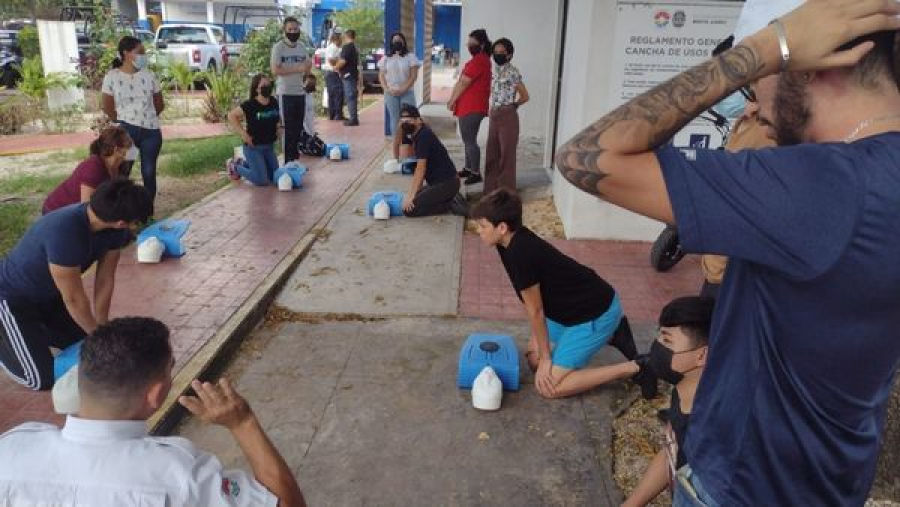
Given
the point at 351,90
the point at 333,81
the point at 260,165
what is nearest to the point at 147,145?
the point at 260,165

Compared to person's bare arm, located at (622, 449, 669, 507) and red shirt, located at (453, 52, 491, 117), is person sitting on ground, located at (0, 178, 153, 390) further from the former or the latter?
red shirt, located at (453, 52, 491, 117)

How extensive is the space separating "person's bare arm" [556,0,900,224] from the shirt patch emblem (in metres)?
1.19

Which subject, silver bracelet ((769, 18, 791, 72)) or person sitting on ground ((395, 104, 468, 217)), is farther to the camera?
person sitting on ground ((395, 104, 468, 217))

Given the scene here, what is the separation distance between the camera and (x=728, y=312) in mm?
1244

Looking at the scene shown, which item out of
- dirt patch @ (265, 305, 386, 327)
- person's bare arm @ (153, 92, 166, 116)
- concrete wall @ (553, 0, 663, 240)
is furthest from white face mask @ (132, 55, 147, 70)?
concrete wall @ (553, 0, 663, 240)

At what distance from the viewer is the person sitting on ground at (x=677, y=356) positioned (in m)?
2.51

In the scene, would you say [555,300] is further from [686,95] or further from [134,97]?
[134,97]

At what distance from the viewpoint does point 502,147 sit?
7941mm

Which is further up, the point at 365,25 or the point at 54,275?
the point at 365,25

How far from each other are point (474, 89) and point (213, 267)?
412cm

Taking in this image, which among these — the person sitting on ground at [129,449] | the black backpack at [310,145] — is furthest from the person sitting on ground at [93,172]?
the black backpack at [310,145]

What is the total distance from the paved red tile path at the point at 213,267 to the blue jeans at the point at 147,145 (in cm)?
60

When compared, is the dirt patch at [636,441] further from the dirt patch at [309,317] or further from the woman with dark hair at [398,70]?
the woman with dark hair at [398,70]

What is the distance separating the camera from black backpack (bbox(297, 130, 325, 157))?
35.3 feet
